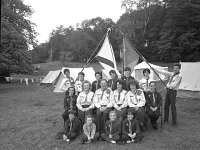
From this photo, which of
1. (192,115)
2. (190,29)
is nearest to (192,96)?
(192,115)

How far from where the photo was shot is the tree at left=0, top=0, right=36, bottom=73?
55.0 feet

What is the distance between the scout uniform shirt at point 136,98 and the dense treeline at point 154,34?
19299 mm

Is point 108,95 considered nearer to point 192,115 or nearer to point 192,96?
point 192,115

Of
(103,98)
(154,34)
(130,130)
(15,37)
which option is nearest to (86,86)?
(103,98)

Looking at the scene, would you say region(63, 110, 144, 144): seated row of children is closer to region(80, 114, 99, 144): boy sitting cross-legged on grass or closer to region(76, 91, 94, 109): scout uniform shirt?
region(80, 114, 99, 144): boy sitting cross-legged on grass

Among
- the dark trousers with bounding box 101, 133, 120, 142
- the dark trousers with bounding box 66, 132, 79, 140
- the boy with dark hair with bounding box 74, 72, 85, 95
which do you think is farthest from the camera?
the boy with dark hair with bounding box 74, 72, 85, 95

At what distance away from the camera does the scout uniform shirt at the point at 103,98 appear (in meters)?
5.51

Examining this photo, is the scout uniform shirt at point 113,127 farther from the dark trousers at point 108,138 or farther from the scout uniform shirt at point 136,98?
the scout uniform shirt at point 136,98

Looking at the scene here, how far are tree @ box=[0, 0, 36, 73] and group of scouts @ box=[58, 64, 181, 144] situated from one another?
12822mm

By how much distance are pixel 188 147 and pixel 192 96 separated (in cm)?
714

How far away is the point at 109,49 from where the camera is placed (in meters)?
7.38

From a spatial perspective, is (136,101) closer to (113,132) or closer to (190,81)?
(113,132)

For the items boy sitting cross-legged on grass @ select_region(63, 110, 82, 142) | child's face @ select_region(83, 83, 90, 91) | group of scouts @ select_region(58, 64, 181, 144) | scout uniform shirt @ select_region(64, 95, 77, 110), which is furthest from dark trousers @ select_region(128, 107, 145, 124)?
scout uniform shirt @ select_region(64, 95, 77, 110)

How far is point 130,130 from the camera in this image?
194 inches
